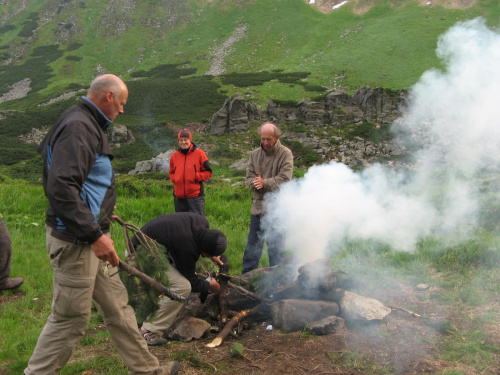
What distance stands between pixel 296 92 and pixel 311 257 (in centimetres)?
3430

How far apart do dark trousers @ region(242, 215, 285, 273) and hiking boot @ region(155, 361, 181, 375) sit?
2484mm

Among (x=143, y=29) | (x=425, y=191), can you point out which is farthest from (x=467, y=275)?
(x=143, y=29)

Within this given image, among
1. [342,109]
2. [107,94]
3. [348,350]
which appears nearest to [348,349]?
[348,350]

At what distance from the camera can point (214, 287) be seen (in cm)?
486

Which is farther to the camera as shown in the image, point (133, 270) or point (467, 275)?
point (467, 275)

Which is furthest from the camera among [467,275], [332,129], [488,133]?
[332,129]

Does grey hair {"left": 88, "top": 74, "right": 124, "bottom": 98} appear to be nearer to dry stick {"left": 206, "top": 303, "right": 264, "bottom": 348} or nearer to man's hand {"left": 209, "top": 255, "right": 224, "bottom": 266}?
man's hand {"left": 209, "top": 255, "right": 224, "bottom": 266}

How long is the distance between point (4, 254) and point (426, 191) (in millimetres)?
7649

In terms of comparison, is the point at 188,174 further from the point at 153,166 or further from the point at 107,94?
the point at 153,166

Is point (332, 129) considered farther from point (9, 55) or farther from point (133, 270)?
point (9, 55)

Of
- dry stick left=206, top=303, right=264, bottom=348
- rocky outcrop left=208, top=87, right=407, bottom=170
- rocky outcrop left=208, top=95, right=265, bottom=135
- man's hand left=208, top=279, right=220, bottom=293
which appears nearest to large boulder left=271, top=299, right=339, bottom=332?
dry stick left=206, top=303, right=264, bottom=348

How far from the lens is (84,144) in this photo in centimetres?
267

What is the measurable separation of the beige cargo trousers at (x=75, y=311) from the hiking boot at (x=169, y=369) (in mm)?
177

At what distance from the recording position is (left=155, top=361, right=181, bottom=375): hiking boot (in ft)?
10.9
